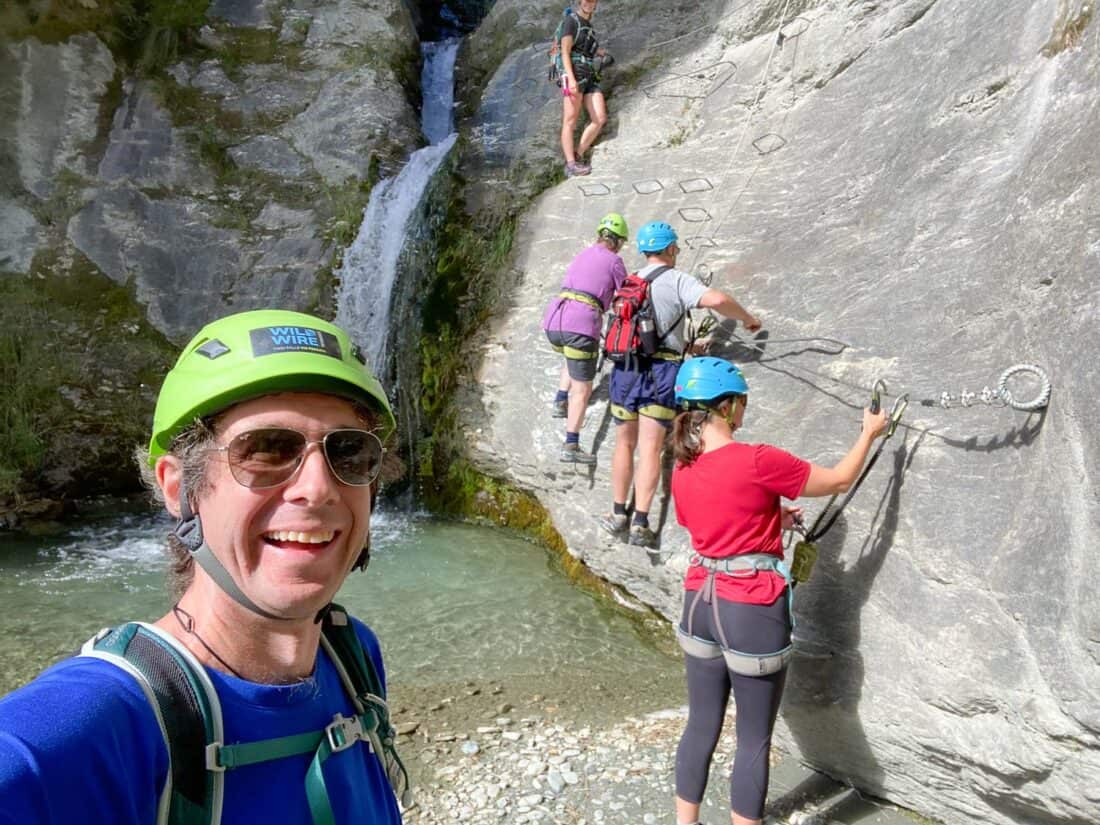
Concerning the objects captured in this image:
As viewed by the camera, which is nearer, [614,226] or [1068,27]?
[1068,27]

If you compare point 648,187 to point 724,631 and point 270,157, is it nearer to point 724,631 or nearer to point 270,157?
point 724,631

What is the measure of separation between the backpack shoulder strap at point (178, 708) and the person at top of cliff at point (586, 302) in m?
5.53

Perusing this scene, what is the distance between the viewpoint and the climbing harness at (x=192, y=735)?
4.38 feet

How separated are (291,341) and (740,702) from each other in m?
3.19

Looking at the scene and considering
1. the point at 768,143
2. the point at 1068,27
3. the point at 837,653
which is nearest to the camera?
the point at 837,653

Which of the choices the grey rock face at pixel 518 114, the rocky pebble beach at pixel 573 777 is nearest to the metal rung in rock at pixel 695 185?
the grey rock face at pixel 518 114

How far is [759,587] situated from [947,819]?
1.85 meters

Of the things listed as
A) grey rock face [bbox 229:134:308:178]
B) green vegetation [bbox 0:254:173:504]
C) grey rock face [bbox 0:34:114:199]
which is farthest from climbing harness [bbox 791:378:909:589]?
grey rock face [bbox 0:34:114:199]

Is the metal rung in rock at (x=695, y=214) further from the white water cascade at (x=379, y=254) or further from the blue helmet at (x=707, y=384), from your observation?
the white water cascade at (x=379, y=254)

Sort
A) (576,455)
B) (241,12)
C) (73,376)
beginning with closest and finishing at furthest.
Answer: (576,455), (73,376), (241,12)

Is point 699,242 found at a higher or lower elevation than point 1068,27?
lower

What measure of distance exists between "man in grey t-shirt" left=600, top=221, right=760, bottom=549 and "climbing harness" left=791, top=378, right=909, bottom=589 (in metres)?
1.52

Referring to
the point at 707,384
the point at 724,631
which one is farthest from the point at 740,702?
the point at 707,384

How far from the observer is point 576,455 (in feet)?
24.0
